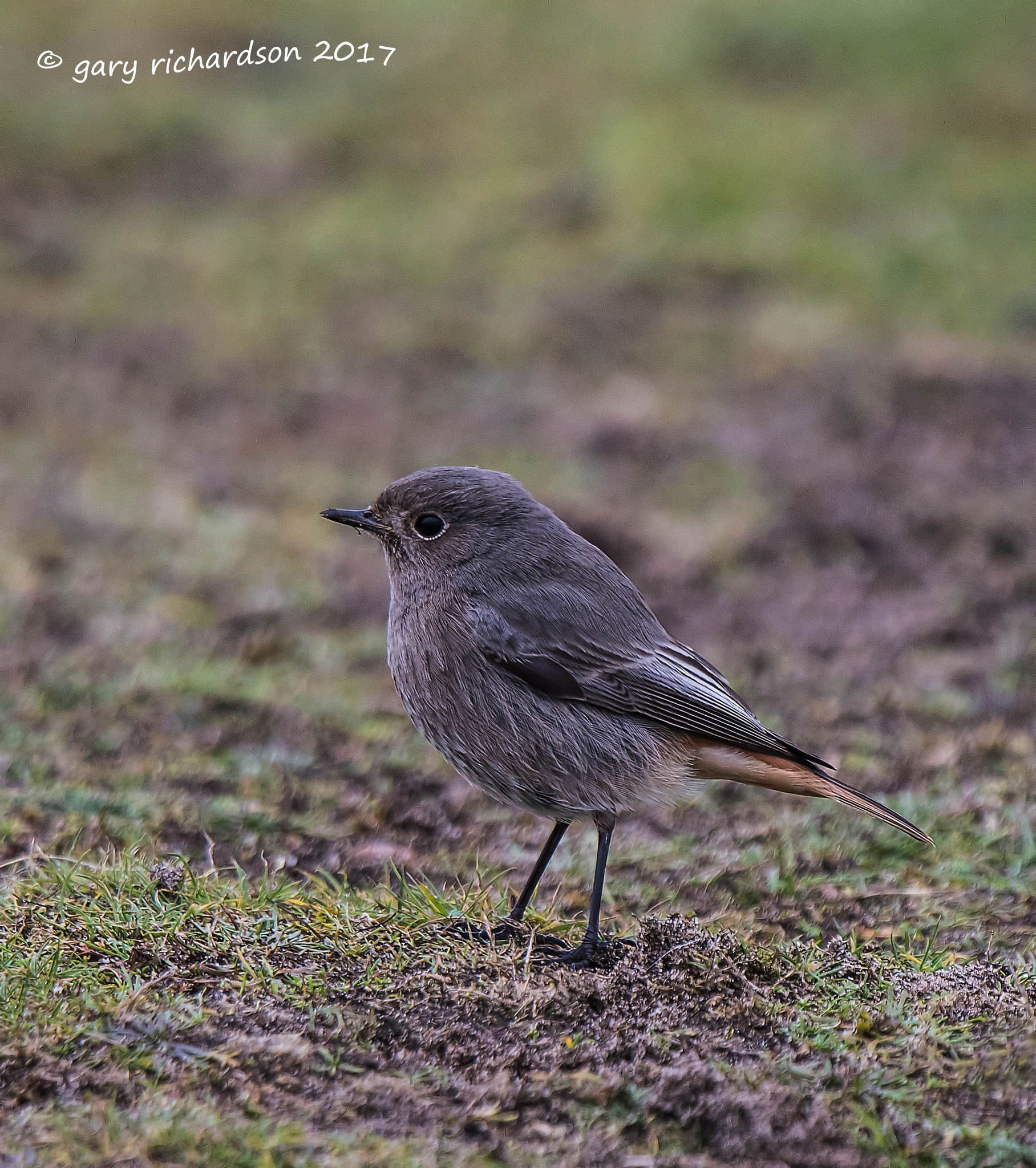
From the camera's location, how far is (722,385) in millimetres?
11828

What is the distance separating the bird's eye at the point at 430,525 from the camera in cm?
450

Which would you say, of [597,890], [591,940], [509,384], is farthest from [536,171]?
[591,940]

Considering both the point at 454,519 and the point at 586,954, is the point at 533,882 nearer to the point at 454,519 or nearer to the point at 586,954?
the point at 586,954

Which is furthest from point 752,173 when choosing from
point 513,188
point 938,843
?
point 938,843

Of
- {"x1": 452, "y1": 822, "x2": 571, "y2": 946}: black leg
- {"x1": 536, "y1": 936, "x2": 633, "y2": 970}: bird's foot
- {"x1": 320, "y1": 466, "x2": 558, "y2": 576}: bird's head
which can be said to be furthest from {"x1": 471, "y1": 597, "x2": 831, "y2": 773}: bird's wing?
{"x1": 536, "y1": 936, "x2": 633, "y2": 970}: bird's foot

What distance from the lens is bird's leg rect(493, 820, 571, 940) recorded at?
13.2ft

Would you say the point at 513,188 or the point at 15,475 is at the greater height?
the point at 513,188

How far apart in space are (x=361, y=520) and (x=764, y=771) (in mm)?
1545

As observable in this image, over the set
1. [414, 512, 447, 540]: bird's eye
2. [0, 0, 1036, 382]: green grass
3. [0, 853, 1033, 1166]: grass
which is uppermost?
[0, 0, 1036, 382]: green grass

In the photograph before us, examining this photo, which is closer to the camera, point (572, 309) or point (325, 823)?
point (325, 823)

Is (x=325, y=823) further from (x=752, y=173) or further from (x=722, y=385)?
(x=752, y=173)

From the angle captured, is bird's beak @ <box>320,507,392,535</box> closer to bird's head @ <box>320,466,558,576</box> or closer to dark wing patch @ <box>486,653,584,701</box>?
bird's head @ <box>320,466,558,576</box>

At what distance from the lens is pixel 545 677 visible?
4180mm

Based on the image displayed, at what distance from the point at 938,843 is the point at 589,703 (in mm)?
1778
